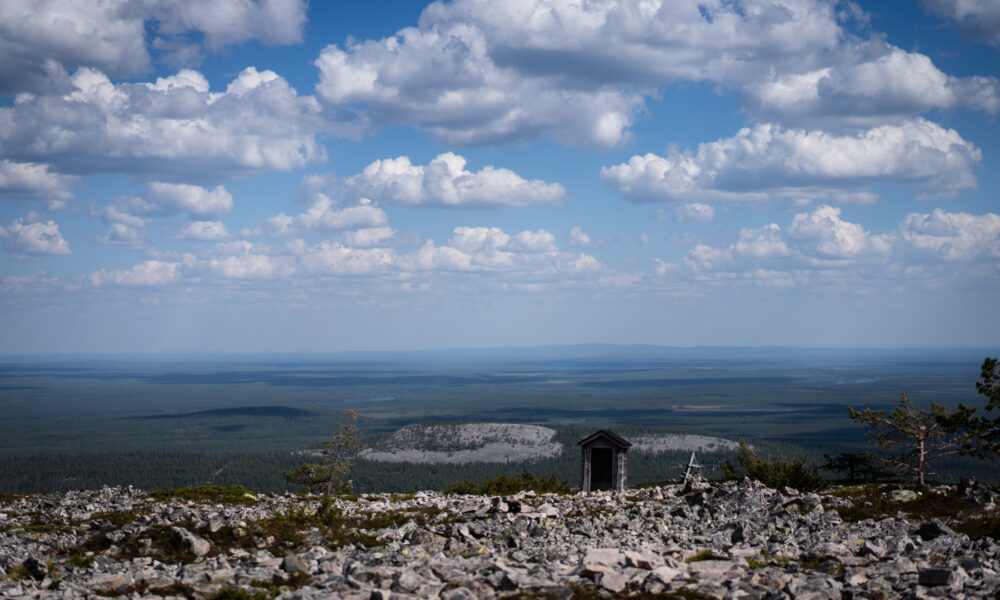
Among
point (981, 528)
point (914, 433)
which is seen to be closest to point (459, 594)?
point (981, 528)

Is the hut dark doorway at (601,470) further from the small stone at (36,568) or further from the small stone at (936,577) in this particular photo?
the small stone at (36,568)

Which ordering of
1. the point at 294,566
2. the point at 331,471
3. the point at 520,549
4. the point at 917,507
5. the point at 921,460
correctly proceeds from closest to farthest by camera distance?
the point at 294,566, the point at 520,549, the point at 917,507, the point at 921,460, the point at 331,471

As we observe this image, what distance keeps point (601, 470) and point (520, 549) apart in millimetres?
19278

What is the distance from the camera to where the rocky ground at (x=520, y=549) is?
18391mm

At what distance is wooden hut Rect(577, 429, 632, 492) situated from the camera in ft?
129

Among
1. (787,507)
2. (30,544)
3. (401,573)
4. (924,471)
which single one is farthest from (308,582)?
(924,471)

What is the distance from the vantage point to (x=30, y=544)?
23.5 metres

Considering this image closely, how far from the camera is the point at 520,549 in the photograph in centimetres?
2306

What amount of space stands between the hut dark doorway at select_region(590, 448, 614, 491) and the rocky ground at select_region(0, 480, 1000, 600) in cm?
841

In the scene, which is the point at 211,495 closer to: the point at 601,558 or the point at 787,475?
the point at 601,558

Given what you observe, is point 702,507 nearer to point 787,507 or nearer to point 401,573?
point 787,507

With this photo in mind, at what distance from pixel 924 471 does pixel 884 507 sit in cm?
1263

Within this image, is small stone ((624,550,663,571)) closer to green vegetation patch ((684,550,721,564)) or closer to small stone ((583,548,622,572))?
small stone ((583,548,622,572))

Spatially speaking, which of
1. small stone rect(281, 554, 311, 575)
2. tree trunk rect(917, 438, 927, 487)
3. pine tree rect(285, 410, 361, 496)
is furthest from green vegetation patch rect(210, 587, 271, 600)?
pine tree rect(285, 410, 361, 496)
